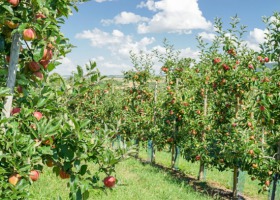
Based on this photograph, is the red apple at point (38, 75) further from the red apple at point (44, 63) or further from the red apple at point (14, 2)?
the red apple at point (14, 2)

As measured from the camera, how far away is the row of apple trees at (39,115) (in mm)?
1820

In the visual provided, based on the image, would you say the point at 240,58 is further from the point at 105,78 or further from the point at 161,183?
the point at 105,78

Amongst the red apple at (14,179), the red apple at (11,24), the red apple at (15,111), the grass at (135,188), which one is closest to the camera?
the red apple at (14,179)

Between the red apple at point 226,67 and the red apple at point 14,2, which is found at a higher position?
the red apple at point 226,67

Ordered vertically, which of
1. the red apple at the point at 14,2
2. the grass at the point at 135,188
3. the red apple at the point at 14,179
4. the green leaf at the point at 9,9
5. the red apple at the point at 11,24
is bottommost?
the grass at the point at 135,188

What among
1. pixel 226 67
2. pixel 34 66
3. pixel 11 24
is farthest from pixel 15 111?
pixel 226 67

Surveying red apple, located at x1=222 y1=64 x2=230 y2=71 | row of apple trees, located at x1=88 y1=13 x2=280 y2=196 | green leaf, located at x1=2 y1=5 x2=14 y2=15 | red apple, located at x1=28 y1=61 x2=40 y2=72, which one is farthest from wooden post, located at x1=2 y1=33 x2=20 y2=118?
red apple, located at x1=222 y1=64 x2=230 y2=71

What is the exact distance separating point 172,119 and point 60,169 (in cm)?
918

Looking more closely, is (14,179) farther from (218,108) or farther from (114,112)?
(114,112)

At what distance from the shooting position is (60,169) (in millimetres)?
2098

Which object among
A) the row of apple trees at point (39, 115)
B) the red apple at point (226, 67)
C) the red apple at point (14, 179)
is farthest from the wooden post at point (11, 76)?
the red apple at point (226, 67)

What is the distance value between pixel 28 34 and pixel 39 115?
49 cm

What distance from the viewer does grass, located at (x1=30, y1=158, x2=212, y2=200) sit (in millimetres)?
5820

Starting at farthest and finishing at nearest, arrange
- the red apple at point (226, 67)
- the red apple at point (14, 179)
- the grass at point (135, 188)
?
the red apple at point (226, 67), the grass at point (135, 188), the red apple at point (14, 179)
